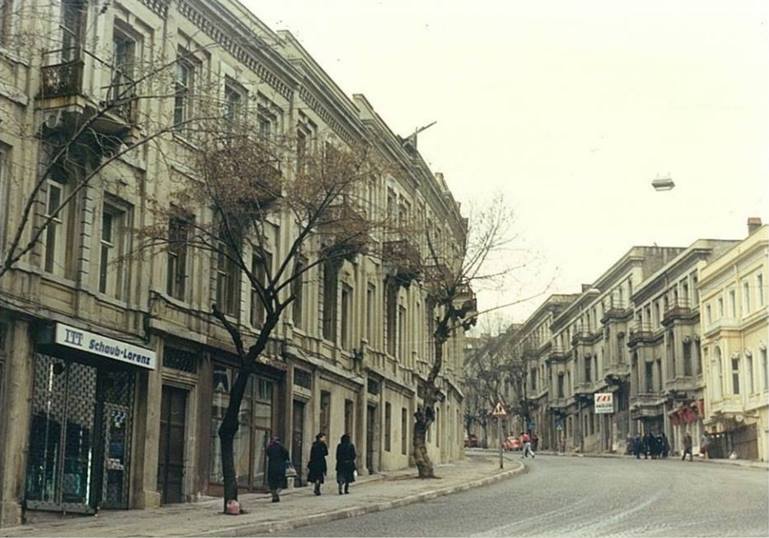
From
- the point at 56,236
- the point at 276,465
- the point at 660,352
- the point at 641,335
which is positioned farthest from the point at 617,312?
the point at 56,236

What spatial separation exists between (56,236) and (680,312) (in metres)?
55.4

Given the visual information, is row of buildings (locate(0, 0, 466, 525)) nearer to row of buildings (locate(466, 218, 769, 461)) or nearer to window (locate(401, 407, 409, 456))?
window (locate(401, 407, 409, 456))

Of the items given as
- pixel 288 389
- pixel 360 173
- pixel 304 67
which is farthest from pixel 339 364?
pixel 360 173

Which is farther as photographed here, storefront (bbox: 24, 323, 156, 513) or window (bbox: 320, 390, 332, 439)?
window (bbox: 320, 390, 332, 439)

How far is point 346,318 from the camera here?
37125mm

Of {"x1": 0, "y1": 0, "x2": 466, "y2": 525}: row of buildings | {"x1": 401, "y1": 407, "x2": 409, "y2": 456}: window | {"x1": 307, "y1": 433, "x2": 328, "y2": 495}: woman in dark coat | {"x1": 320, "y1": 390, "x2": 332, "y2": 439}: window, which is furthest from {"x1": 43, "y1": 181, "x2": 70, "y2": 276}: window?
{"x1": 401, "y1": 407, "x2": 409, "y2": 456}: window

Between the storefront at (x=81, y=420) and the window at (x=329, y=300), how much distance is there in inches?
495

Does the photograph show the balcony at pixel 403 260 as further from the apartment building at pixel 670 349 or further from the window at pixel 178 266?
the apartment building at pixel 670 349

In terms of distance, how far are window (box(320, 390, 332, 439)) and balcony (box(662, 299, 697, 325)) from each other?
4073 centimetres

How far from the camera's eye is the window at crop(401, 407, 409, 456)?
43.4 metres

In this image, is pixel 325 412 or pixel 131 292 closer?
pixel 131 292

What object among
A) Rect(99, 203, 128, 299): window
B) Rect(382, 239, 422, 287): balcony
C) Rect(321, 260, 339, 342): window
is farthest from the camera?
Rect(321, 260, 339, 342): window

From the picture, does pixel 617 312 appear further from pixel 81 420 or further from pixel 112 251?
pixel 81 420

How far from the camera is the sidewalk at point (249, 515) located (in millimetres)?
17484
